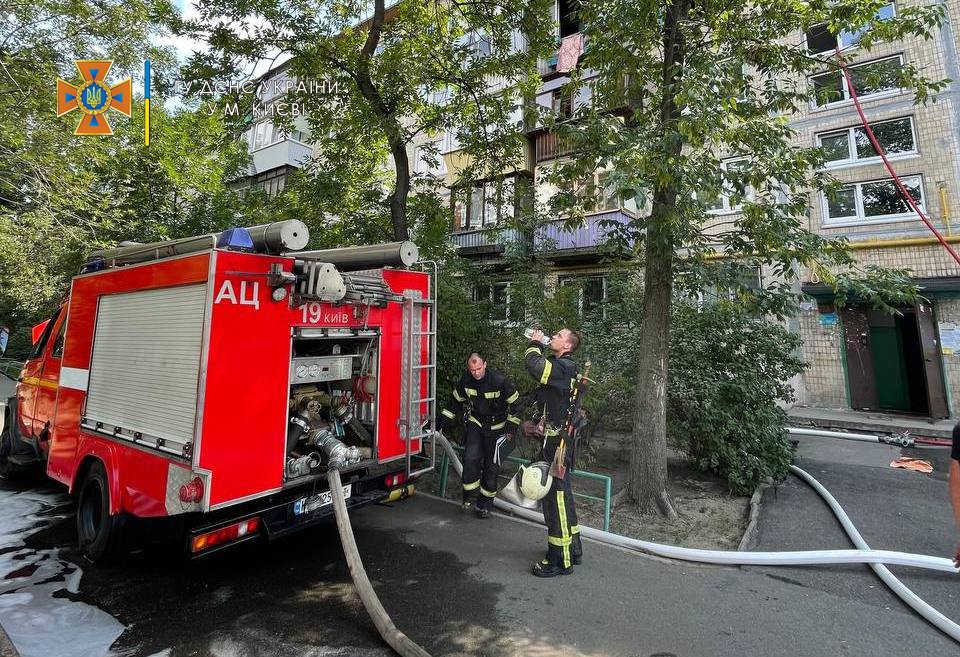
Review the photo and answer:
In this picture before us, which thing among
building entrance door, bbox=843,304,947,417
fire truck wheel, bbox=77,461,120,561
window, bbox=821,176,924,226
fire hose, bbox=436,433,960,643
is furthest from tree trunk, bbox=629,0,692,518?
building entrance door, bbox=843,304,947,417

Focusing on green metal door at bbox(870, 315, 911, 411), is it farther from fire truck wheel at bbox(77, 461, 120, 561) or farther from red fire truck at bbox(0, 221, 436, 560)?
fire truck wheel at bbox(77, 461, 120, 561)

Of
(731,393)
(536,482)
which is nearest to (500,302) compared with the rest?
(731,393)

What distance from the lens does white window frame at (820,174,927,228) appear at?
37.2ft

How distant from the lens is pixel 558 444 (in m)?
4.00

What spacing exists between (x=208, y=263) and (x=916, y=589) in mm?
6076

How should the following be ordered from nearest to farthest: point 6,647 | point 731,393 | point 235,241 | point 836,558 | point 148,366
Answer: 1. point 6,647
2. point 235,241
3. point 148,366
4. point 836,558
5. point 731,393

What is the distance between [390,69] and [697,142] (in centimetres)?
559

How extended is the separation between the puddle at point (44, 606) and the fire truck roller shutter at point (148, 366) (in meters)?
1.22

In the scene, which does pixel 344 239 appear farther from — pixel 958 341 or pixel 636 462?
pixel 958 341

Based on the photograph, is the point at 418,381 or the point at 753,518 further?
the point at 753,518

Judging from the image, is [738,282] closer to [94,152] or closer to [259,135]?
[94,152]

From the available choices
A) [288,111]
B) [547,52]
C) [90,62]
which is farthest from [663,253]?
[90,62]

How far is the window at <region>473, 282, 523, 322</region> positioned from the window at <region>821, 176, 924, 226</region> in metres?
9.77

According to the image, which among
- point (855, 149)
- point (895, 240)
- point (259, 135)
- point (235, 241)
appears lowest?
point (235, 241)
